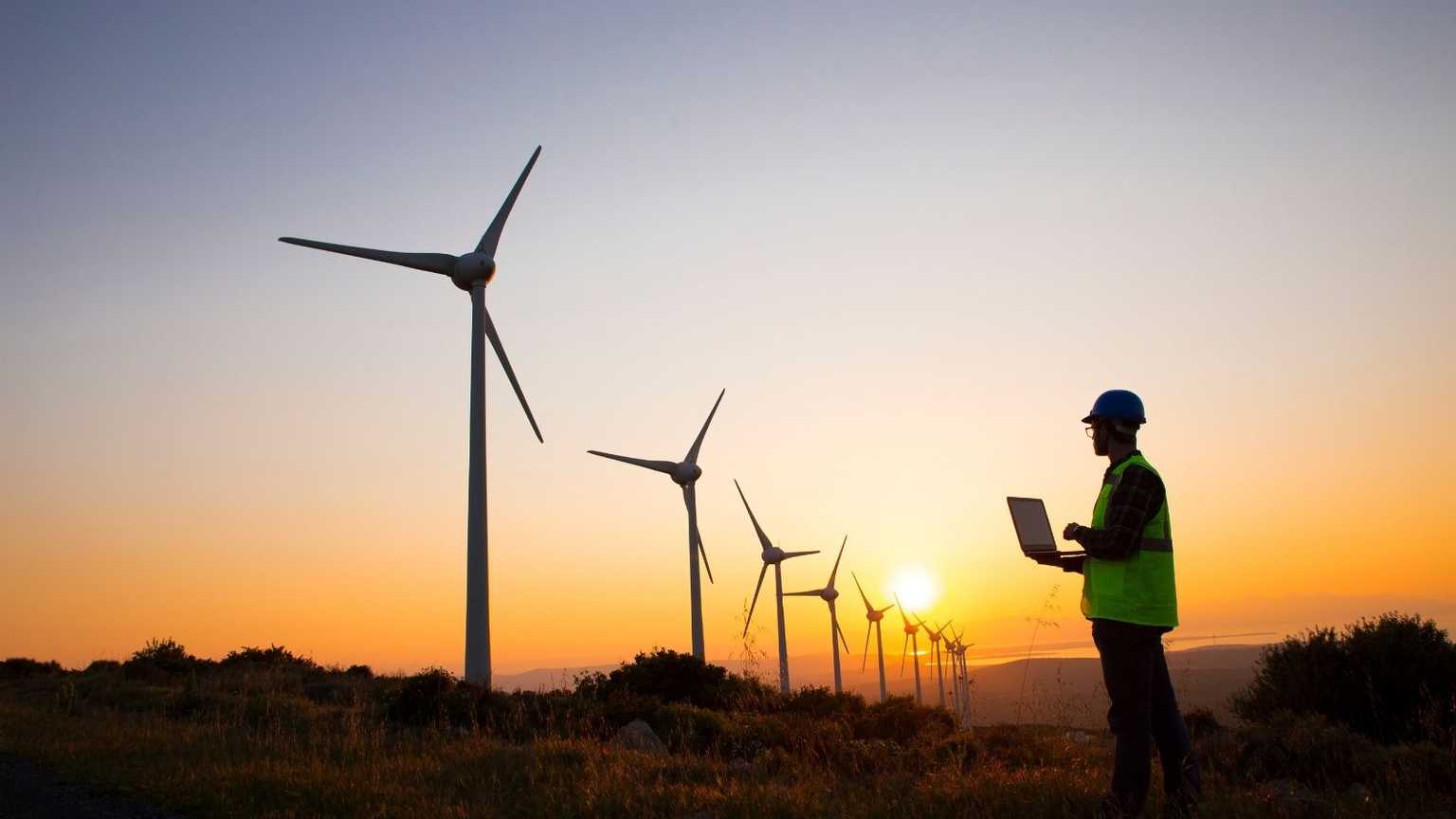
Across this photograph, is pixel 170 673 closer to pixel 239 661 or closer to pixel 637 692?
pixel 239 661

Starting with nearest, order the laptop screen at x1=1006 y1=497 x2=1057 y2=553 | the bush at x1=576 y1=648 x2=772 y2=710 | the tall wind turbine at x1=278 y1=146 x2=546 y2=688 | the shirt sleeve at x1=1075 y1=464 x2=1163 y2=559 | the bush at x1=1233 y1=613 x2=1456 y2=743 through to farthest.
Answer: the shirt sleeve at x1=1075 y1=464 x2=1163 y2=559
the laptop screen at x1=1006 y1=497 x2=1057 y2=553
the bush at x1=1233 y1=613 x2=1456 y2=743
the bush at x1=576 y1=648 x2=772 y2=710
the tall wind turbine at x1=278 y1=146 x2=546 y2=688

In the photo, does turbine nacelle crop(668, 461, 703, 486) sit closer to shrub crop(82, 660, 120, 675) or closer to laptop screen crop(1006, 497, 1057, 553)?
shrub crop(82, 660, 120, 675)

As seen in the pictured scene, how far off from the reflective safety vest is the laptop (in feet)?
1.42

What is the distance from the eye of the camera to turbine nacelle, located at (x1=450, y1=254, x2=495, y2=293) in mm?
30641

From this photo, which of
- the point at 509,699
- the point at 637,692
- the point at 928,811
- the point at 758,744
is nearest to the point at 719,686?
the point at 637,692

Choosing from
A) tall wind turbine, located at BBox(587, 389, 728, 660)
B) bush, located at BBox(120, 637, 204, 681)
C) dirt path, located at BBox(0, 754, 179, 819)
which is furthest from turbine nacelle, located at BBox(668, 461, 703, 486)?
dirt path, located at BBox(0, 754, 179, 819)

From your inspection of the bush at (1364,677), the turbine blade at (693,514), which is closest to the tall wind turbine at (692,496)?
the turbine blade at (693,514)

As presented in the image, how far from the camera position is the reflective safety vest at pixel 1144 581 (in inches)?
259

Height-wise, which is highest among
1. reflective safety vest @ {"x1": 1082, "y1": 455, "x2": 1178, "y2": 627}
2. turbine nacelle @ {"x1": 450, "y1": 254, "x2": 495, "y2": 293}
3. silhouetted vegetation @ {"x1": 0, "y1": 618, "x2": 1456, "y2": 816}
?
turbine nacelle @ {"x1": 450, "y1": 254, "x2": 495, "y2": 293}

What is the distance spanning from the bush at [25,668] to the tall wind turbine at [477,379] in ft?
60.1

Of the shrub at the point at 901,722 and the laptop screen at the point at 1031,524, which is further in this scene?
the shrub at the point at 901,722

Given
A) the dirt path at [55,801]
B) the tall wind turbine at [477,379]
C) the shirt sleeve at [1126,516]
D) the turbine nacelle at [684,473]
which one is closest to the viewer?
the shirt sleeve at [1126,516]

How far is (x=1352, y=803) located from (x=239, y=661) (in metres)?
32.3

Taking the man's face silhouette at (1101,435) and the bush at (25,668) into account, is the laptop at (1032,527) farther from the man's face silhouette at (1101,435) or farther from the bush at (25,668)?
the bush at (25,668)
